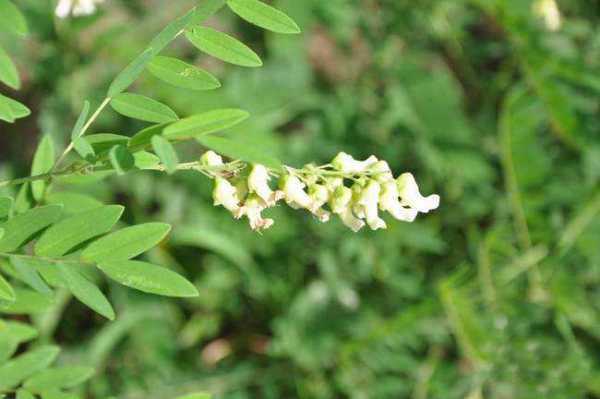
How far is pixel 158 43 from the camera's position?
3.59ft

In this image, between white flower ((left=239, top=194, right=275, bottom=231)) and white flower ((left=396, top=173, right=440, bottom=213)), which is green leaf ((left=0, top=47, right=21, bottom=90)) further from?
white flower ((left=396, top=173, right=440, bottom=213))

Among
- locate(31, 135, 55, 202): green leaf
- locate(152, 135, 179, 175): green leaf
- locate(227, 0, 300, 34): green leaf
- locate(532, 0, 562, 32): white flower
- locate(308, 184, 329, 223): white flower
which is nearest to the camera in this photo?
locate(152, 135, 179, 175): green leaf

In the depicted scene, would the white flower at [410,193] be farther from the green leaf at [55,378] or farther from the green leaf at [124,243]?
the green leaf at [55,378]

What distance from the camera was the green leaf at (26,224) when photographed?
1070 millimetres

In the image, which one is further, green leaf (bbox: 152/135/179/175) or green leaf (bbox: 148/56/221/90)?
green leaf (bbox: 148/56/221/90)

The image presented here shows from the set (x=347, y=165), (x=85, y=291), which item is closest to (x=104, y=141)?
(x=85, y=291)

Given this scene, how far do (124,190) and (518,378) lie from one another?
1.06 metres

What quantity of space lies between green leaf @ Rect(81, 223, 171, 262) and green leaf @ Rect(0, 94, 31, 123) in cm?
16

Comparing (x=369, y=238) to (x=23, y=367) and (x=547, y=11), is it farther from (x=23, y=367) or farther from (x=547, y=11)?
(x=23, y=367)

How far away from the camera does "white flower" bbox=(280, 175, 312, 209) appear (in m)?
1.00

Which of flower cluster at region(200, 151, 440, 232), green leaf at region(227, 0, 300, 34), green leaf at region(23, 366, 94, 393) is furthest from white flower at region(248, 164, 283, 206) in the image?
green leaf at region(23, 366, 94, 393)

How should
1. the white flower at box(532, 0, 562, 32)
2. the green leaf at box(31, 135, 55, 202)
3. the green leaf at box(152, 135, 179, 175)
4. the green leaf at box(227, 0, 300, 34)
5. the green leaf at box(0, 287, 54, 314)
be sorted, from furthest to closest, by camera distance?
1. the white flower at box(532, 0, 562, 32)
2. the green leaf at box(0, 287, 54, 314)
3. the green leaf at box(31, 135, 55, 202)
4. the green leaf at box(227, 0, 300, 34)
5. the green leaf at box(152, 135, 179, 175)

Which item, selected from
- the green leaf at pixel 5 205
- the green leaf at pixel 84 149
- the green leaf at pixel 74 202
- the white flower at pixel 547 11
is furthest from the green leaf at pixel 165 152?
the white flower at pixel 547 11

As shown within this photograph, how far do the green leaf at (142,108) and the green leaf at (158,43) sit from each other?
12mm
